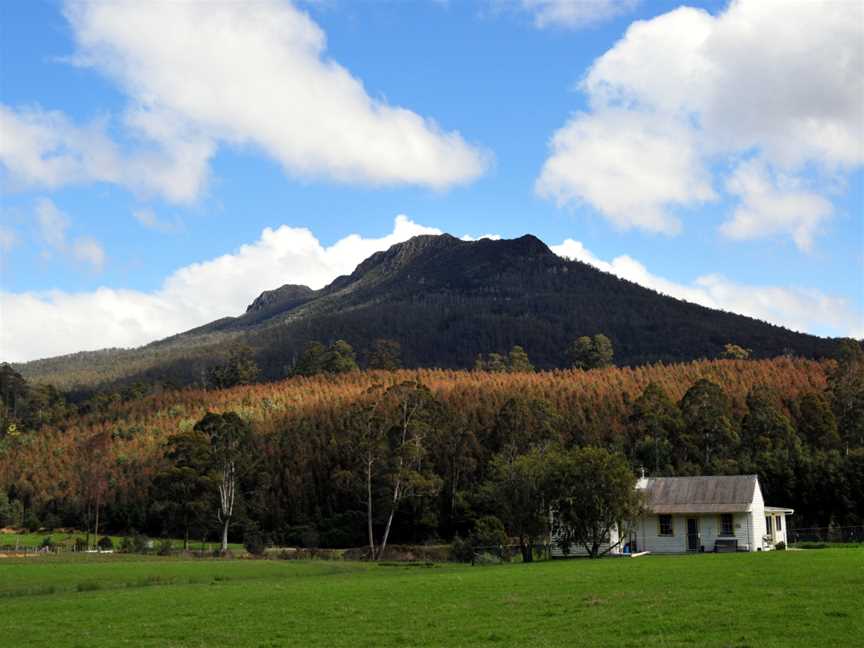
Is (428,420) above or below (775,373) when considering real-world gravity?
below

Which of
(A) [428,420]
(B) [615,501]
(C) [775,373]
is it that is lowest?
(B) [615,501]

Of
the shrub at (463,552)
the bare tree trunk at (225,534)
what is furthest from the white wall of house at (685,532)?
the bare tree trunk at (225,534)

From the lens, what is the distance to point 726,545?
5006 cm

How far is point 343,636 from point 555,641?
4446 millimetres

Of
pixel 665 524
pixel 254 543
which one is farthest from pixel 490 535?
pixel 254 543

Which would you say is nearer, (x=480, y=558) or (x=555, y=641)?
(x=555, y=641)

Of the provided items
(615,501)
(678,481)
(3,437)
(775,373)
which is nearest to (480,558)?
(615,501)

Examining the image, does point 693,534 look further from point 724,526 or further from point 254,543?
point 254,543

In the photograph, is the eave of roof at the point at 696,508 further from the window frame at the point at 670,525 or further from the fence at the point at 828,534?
the fence at the point at 828,534

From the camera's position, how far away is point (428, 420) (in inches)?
2817

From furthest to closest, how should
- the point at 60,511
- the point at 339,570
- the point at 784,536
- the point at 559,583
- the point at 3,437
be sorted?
the point at 3,437 < the point at 60,511 < the point at 784,536 < the point at 339,570 < the point at 559,583

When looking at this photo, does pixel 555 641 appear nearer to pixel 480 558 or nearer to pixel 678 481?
pixel 480 558

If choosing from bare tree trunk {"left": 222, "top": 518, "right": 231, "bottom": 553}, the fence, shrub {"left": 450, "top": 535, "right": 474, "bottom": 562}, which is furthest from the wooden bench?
bare tree trunk {"left": 222, "top": 518, "right": 231, "bottom": 553}

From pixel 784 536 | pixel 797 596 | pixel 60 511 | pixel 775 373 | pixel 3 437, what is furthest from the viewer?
pixel 3 437
